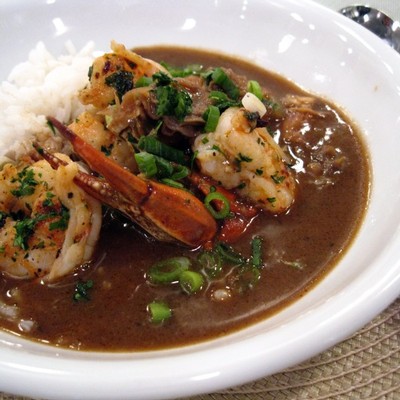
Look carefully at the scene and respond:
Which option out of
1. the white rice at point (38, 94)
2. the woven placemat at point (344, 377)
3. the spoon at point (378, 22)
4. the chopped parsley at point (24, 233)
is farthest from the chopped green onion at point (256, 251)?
the spoon at point (378, 22)

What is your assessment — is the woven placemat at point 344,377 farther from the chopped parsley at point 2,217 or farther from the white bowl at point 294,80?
the chopped parsley at point 2,217

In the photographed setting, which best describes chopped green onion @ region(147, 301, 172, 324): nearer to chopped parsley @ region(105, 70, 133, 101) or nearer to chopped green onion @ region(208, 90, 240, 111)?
chopped green onion @ region(208, 90, 240, 111)

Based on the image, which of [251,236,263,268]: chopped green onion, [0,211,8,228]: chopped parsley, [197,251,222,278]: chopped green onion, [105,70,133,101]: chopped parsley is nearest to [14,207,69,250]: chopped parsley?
[0,211,8,228]: chopped parsley

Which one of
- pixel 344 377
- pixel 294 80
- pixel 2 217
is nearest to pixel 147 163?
pixel 2 217

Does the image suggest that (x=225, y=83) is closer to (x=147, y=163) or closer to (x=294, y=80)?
(x=294, y=80)

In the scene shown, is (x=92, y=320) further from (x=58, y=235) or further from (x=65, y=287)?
(x=58, y=235)
